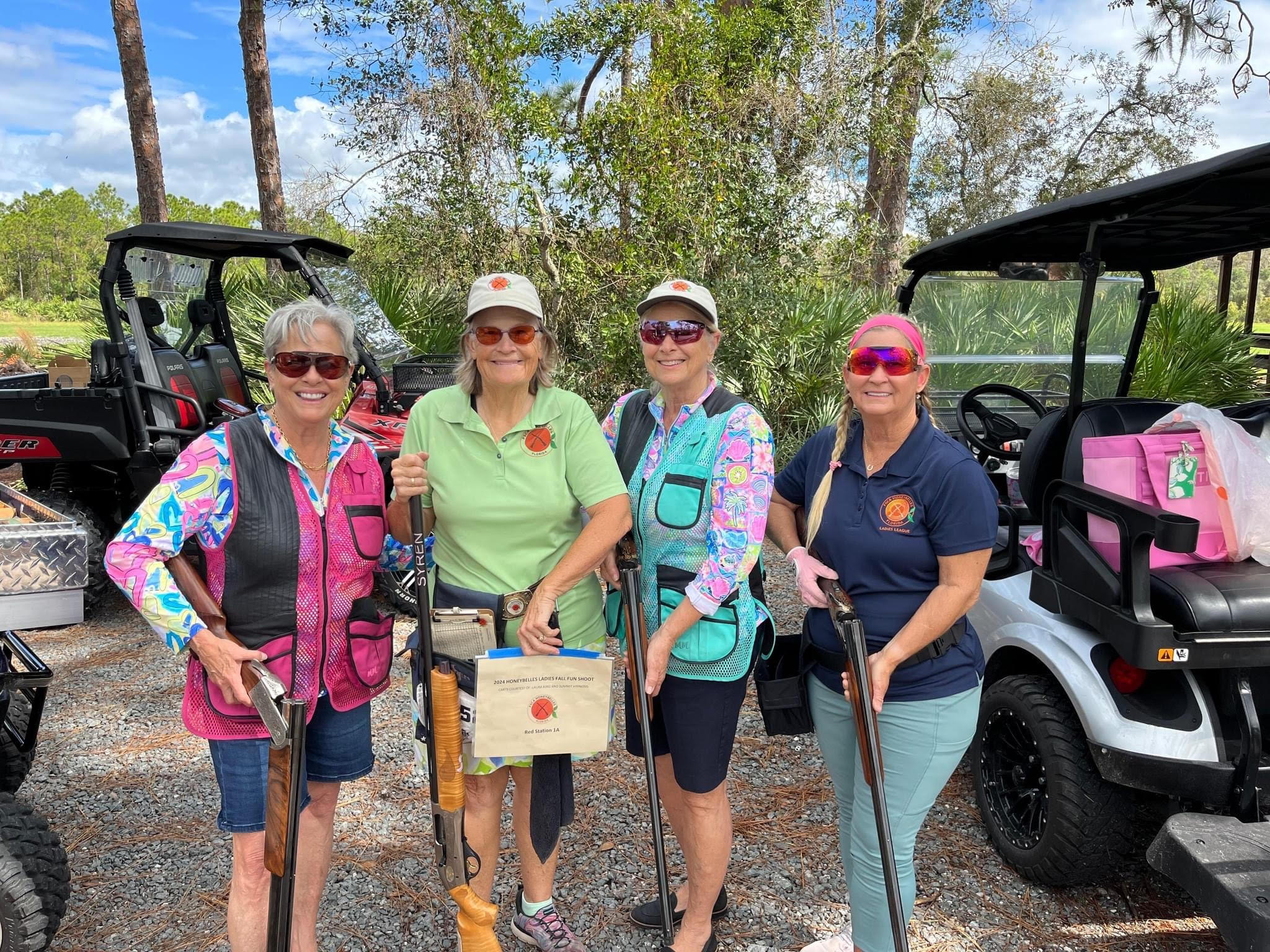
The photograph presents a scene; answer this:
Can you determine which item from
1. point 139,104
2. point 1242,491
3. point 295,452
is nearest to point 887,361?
point 1242,491

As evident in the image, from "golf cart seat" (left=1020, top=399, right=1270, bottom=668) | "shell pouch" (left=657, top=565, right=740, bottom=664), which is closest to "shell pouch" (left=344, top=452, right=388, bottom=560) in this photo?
"shell pouch" (left=657, top=565, right=740, bottom=664)

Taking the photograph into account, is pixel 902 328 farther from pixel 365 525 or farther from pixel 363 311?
pixel 363 311

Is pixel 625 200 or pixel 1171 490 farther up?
pixel 625 200

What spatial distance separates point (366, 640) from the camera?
7.29ft

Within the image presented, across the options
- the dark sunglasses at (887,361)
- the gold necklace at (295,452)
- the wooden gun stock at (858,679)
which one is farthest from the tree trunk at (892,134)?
the gold necklace at (295,452)

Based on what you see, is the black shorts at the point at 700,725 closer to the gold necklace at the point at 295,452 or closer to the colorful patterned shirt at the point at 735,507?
the colorful patterned shirt at the point at 735,507

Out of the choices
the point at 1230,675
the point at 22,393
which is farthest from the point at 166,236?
the point at 1230,675

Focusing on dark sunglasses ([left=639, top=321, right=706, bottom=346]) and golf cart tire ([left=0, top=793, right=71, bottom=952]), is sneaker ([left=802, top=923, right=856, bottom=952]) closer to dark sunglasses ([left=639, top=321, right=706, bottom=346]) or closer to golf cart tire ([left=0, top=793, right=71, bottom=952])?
dark sunglasses ([left=639, top=321, right=706, bottom=346])

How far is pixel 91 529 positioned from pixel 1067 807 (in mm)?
5511

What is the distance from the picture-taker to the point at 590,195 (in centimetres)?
893

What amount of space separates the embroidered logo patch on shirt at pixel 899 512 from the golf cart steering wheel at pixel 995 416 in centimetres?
219

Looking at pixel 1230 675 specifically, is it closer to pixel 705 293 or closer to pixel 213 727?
pixel 705 293

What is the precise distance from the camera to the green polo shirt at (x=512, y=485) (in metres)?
2.24

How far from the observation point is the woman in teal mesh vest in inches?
89.0
